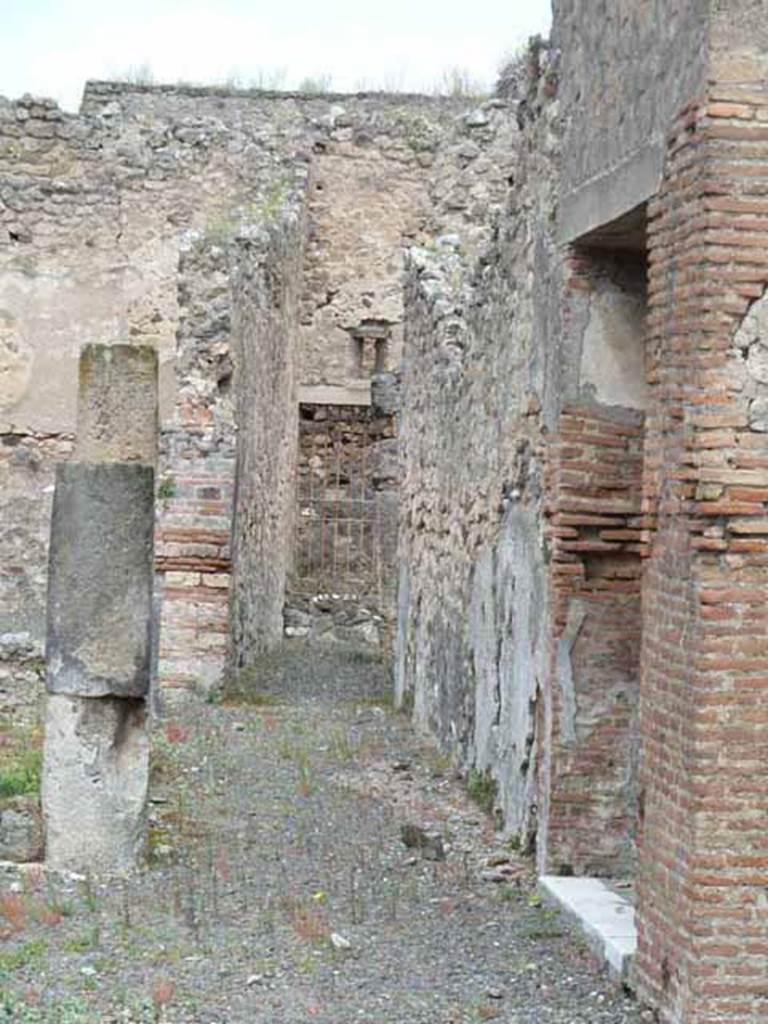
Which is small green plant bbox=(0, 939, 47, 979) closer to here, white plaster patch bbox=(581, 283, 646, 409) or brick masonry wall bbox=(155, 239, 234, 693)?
white plaster patch bbox=(581, 283, 646, 409)

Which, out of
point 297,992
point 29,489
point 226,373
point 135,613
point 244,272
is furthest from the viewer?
point 29,489

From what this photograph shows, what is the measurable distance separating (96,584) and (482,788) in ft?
8.58

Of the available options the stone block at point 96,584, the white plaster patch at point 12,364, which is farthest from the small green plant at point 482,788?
the white plaster patch at point 12,364

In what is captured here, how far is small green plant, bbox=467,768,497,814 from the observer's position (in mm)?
9039

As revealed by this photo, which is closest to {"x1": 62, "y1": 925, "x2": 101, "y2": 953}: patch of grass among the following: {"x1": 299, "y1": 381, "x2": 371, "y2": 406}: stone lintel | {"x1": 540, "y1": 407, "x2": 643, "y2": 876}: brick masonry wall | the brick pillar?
{"x1": 540, "y1": 407, "x2": 643, "y2": 876}: brick masonry wall

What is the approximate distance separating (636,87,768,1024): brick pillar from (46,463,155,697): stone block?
293cm

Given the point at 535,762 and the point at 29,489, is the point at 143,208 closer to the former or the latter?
the point at 29,489

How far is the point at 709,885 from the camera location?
17.6ft

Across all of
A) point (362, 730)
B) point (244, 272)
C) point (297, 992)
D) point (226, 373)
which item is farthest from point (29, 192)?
point (297, 992)

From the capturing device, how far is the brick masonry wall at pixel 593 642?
24.2 ft

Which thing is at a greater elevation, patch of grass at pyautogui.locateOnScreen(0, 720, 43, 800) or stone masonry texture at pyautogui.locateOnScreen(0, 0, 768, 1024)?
stone masonry texture at pyautogui.locateOnScreen(0, 0, 768, 1024)

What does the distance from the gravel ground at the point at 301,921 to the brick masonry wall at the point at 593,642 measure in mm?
389

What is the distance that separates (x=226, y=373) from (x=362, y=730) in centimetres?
305

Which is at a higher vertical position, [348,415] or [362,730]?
[348,415]
